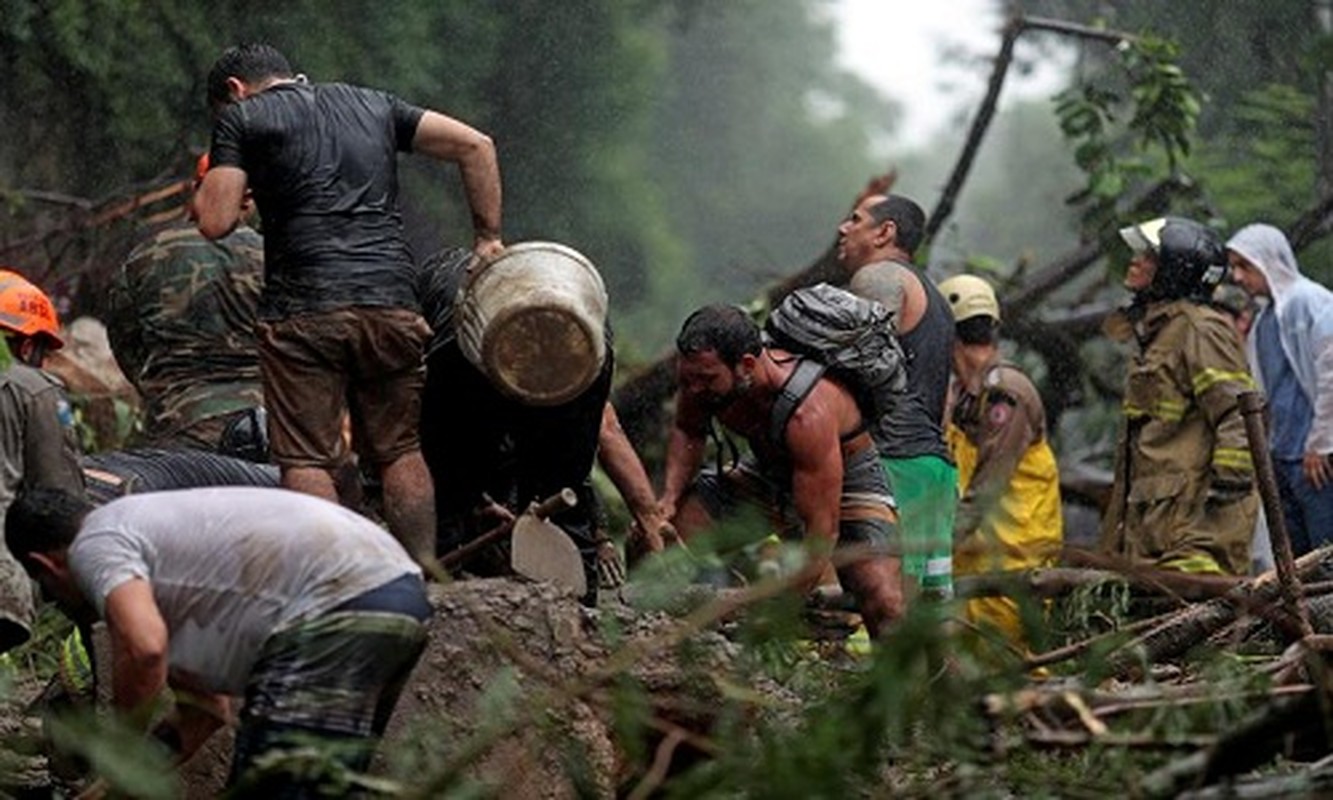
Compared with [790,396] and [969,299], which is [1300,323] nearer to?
[969,299]

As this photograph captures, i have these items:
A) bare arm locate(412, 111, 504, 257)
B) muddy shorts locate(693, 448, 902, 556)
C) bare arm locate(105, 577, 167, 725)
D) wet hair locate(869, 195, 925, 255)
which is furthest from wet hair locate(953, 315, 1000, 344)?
bare arm locate(105, 577, 167, 725)

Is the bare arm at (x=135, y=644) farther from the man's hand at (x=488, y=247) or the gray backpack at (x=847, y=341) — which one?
the gray backpack at (x=847, y=341)

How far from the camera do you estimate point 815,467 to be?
7.62 metres

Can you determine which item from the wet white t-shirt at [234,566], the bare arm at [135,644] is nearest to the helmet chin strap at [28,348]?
the wet white t-shirt at [234,566]

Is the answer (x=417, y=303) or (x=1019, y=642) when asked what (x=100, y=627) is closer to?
(x=417, y=303)

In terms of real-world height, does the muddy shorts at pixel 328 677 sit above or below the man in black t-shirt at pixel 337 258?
below

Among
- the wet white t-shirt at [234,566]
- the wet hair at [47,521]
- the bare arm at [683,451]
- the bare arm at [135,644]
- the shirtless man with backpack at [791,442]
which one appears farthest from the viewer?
the bare arm at [683,451]

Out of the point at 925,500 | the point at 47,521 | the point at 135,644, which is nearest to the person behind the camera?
the point at 135,644

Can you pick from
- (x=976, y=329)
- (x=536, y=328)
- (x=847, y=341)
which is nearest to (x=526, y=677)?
(x=536, y=328)

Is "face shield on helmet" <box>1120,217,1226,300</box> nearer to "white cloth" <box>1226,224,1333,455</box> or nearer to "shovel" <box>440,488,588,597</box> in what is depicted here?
"white cloth" <box>1226,224,1333,455</box>

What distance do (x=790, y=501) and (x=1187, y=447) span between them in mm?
2053

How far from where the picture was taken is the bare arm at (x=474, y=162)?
7453mm

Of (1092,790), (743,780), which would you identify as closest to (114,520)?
(743,780)

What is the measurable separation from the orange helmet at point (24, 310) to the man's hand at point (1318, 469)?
4640mm
